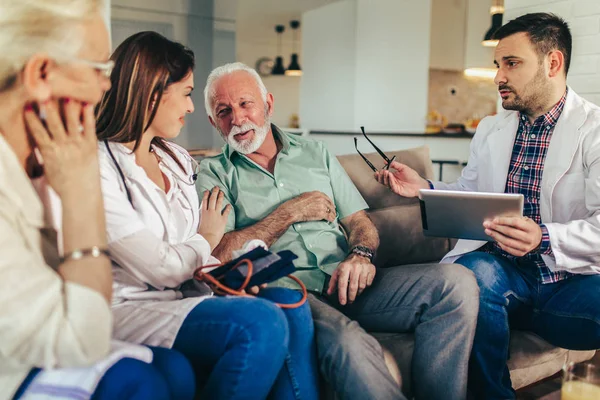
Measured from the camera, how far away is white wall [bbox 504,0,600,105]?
2.69m

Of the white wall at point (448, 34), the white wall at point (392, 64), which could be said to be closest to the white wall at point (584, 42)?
the white wall at point (392, 64)

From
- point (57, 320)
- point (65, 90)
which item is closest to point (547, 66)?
point (65, 90)

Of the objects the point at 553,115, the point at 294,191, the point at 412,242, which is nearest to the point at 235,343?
the point at 294,191

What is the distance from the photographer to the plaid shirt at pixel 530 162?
2008 mm

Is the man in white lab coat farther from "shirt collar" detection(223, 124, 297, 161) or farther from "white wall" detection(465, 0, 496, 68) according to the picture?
"white wall" detection(465, 0, 496, 68)

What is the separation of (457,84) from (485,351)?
6.30 metres

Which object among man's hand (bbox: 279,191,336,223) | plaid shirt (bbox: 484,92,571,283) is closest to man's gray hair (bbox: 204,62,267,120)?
man's hand (bbox: 279,191,336,223)

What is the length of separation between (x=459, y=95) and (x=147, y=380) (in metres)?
7.25

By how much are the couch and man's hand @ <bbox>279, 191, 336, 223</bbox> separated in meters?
0.37

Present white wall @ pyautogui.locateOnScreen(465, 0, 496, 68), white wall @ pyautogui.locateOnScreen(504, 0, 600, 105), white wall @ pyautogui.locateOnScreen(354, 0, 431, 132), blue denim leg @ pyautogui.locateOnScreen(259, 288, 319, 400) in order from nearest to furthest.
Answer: blue denim leg @ pyautogui.locateOnScreen(259, 288, 319, 400)
white wall @ pyautogui.locateOnScreen(504, 0, 600, 105)
white wall @ pyautogui.locateOnScreen(354, 0, 431, 132)
white wall @ pyautogui.locateOnScreen(465, 0, 496, 68)

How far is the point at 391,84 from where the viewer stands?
273 inches

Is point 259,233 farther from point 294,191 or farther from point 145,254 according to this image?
point 145,254

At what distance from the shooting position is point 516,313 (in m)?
1.94

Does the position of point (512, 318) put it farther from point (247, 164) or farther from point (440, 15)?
point (440, 15)
